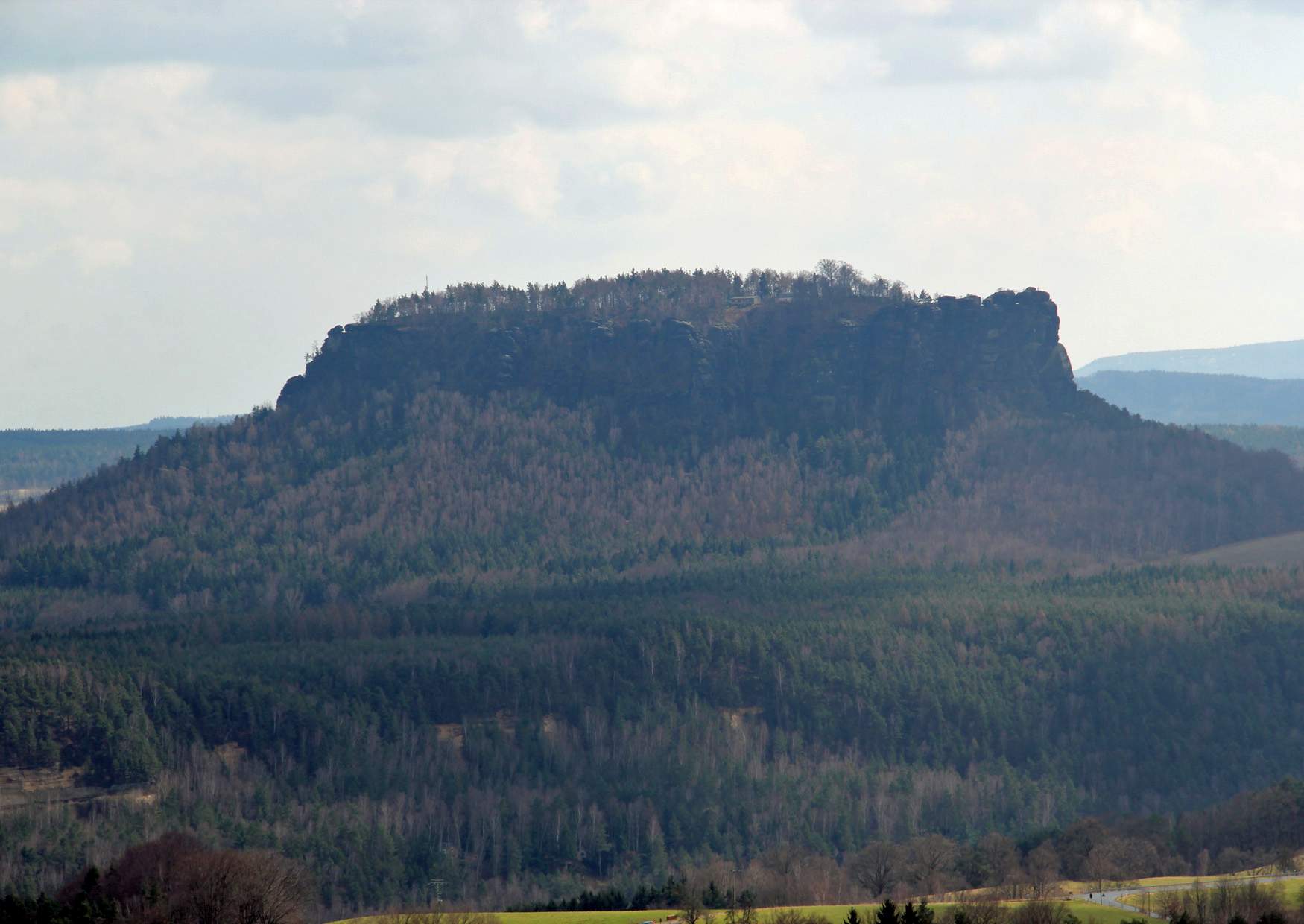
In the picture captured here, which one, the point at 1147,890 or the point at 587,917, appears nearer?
the point at 587,917

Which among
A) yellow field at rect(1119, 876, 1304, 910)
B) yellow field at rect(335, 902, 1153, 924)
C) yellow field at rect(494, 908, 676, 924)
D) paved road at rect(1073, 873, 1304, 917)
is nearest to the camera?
yellow field at rect(335, 902, 1153, 924)

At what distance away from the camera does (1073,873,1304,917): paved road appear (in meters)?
158

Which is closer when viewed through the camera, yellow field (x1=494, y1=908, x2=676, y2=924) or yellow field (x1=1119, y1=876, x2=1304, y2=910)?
yellow field (x1=494, y1=908, x2=676, y2=924)

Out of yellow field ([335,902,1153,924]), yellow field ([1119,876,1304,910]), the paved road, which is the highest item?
yellow field ([335,902,1153,924])

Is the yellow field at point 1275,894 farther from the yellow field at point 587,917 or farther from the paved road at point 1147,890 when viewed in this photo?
the yellow field at point 587,917

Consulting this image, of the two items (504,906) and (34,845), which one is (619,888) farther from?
(34,845)

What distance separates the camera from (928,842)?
198500 mm

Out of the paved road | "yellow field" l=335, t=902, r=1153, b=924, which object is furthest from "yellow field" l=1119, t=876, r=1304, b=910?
"yellow field" l=335, t=902, r=1153, b=924

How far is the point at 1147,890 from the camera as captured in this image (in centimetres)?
16650

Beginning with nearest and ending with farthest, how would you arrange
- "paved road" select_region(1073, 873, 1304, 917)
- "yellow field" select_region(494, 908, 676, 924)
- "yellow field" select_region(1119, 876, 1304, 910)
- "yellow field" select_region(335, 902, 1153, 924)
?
"yellow field" select_region(335, 902, 1153, 924), "yellow field" select_region(494, 908, 676, 924), "yellow field" select_region(1119, 876, 1304, 910), "paved road" select_region(1073, 873, 1304, 917)

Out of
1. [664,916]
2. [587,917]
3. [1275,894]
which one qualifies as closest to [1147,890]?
[1275,894]

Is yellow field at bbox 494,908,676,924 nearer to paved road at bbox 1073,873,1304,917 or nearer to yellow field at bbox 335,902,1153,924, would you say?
yellow field at bbox 335,902,1153,924

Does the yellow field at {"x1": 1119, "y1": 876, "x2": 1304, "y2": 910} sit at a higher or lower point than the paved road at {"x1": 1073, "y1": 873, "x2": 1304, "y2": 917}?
higher

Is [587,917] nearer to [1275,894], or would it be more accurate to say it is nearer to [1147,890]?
[1147,890]
